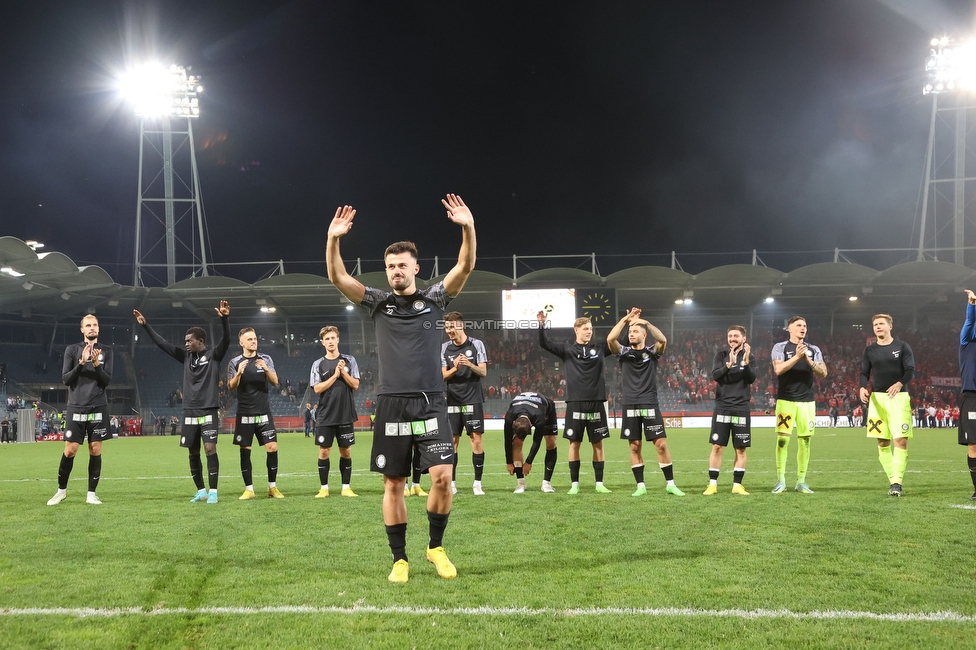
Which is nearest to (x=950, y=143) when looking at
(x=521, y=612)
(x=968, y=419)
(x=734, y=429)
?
(x=968, y=419)

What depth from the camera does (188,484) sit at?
12.4 metres

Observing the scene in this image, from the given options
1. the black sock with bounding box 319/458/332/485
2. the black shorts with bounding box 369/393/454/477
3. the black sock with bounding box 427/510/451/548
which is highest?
the black shorts with bounding box 369/393/454/477

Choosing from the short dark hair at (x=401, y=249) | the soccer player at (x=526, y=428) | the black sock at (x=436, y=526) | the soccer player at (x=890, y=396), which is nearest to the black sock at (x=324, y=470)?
the soccer player at (x=526, y=428)

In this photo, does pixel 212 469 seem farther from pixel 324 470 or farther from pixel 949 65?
pixel 949 65

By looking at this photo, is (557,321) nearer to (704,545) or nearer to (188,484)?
(188,484)

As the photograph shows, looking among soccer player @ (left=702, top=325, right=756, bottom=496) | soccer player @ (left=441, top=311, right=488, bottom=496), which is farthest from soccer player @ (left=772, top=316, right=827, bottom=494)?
soccer player @ (left=441, top=311, right=488, bottom=496)

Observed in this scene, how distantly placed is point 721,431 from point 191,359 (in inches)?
297

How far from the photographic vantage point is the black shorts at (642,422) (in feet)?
33.4

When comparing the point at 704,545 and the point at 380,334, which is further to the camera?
the point at 704,545

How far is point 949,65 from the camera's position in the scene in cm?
3628

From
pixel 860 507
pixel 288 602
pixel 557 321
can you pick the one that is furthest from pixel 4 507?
pixel 557 321

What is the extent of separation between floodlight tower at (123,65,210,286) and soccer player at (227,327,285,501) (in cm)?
3130

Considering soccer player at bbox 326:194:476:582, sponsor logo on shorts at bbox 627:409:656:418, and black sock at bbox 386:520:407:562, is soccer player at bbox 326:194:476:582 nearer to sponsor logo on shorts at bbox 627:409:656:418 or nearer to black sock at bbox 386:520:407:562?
black sock at bbox 386:520:407:562

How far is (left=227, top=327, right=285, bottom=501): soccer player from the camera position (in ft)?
34.4
